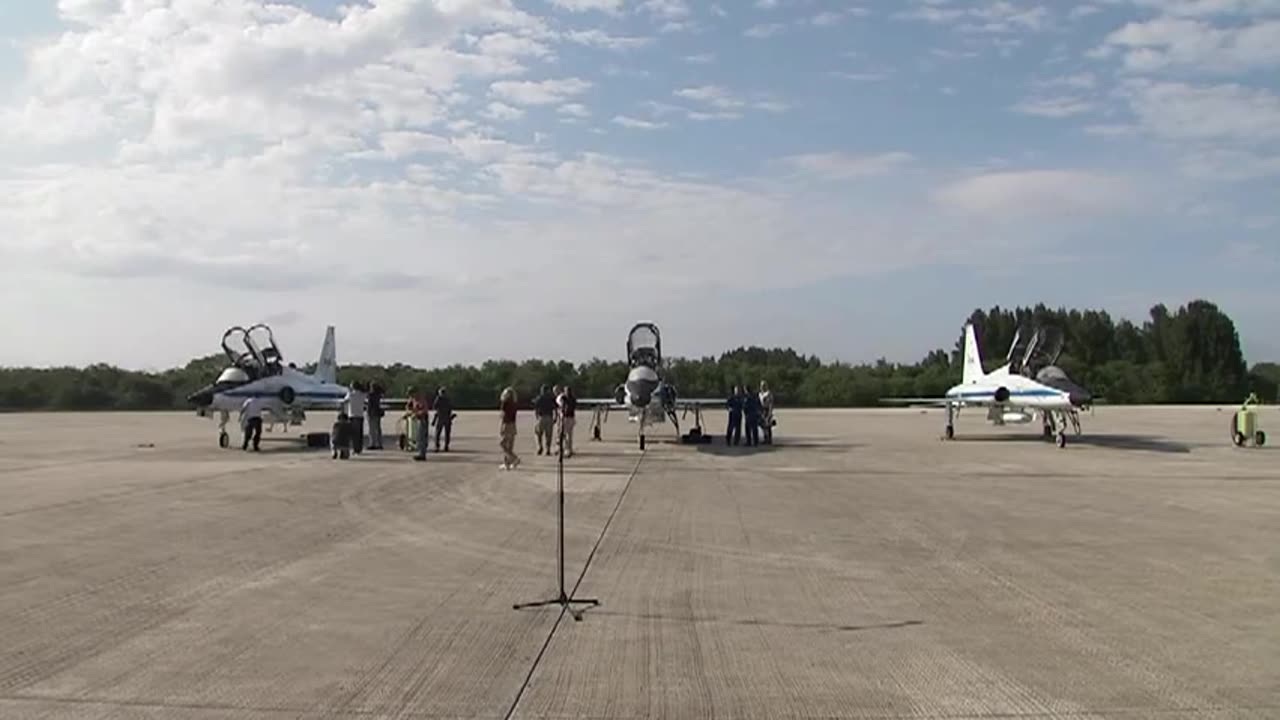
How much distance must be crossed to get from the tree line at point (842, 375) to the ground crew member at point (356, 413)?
31.3 metres

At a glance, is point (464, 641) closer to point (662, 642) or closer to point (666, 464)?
point (662, 642)

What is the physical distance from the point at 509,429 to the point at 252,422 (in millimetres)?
9904

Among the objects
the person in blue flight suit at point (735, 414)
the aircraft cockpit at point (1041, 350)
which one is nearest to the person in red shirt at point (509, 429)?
the person in blue flight suit at point (735, 414)

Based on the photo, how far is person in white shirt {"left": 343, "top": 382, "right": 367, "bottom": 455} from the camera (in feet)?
81.8

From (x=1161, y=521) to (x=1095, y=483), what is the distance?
526cm

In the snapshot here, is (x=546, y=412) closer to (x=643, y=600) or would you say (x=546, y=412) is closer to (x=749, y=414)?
(x=749, y=414)

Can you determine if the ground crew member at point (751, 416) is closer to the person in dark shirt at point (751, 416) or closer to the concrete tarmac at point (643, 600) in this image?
the person in dark shirt at point (751, 416)

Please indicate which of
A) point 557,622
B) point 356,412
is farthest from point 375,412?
point 557,622

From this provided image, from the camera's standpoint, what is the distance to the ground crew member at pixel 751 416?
2991 centimetres

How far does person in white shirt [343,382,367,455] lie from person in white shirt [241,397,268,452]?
3.28 meters

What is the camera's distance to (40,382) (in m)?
72.9

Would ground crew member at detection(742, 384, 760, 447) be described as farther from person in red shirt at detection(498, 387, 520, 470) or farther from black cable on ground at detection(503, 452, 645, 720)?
black cable on ground at detection(503, 452, 645, 720)

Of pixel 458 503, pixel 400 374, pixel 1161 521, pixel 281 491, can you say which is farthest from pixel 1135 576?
pixel 400 374

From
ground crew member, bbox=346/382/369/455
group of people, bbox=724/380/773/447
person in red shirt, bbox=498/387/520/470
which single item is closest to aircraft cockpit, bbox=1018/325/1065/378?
group of people, bbox=724/380/773/447
